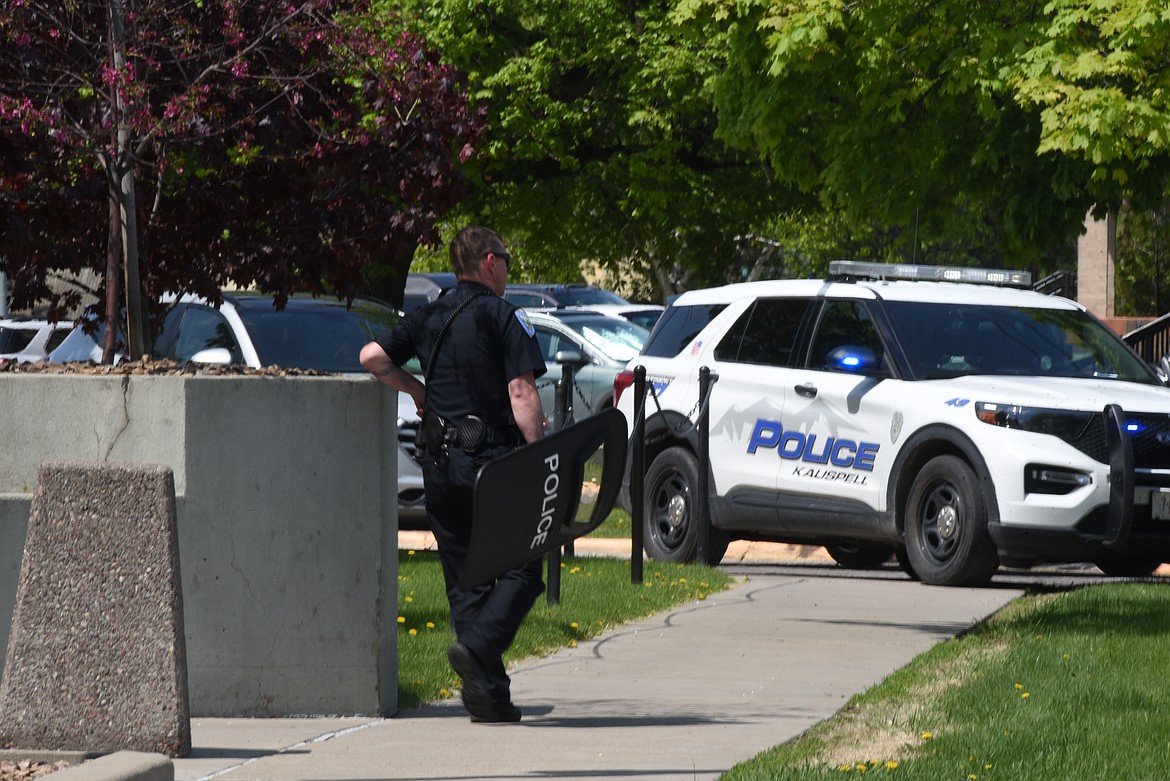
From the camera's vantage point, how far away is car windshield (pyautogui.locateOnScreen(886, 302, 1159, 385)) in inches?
451

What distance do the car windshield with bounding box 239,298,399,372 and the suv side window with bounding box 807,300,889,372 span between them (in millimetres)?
3009

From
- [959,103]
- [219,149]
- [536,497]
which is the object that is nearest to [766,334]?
[959,103]

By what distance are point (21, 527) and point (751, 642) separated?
3.73 meters

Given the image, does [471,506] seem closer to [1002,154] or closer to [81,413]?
[81,413]

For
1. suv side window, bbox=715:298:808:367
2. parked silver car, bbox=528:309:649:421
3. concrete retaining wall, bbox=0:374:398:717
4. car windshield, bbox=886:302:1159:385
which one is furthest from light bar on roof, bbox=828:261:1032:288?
parked silver car, bbox=528:309:649:421

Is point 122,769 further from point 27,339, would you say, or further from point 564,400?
point 27,339

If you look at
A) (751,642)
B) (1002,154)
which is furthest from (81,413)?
(1002,154)

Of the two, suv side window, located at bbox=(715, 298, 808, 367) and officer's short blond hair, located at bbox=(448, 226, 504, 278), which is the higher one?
officer's short blond hair, located at bbox=(448, 226, 504, 278)

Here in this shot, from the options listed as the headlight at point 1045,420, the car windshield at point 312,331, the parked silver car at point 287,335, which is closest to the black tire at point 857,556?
the parked silver car at point 287,335

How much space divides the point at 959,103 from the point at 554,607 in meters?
7.02

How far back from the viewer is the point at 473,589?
6.80 m

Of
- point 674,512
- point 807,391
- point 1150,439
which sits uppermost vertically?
point 807,391

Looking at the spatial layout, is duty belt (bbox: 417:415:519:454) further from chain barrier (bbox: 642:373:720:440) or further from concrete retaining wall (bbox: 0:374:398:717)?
chain barrier (bbox: 642:373:720:440)

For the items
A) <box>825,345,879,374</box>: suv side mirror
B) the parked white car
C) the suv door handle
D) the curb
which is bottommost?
the curb
